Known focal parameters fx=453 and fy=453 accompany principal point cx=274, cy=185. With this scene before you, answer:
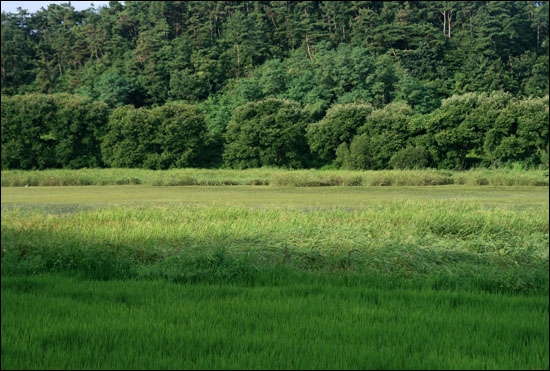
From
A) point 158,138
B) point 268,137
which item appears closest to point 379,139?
point 268,137

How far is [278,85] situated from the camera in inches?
490

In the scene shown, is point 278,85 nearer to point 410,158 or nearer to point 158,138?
point 158,138

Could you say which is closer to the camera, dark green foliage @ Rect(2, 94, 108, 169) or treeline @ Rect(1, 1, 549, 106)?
treeline @ Rect(1, 1, 549, 106)

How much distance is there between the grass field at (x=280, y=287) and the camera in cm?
255

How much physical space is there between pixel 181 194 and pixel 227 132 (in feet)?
7.80

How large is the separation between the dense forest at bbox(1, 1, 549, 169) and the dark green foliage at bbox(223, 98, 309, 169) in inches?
1.4

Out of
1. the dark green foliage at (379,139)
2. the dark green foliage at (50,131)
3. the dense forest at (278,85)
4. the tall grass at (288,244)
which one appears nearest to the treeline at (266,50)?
the dense forest at (278,85)

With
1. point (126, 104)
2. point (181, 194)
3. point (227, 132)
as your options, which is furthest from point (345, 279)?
point (126, 104)

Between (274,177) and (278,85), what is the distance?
2.64 m

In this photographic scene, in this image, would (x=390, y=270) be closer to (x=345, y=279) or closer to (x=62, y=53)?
(x=345, y=279)

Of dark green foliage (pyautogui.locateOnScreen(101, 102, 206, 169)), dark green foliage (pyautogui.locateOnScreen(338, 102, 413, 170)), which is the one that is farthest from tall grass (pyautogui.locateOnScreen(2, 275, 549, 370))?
dark green foliage (pyautogui.locateOnScreen(101, 102, 206, 169))

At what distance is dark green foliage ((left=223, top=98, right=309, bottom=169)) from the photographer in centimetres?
1116

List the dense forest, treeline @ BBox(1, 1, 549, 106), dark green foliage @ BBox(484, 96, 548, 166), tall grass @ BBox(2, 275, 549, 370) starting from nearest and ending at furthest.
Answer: tall grass @ BBox(2, 275, 549, 370), dark green foliage @ BBox(484, 96, 548, 166), the dense forest, treeline @ BBox(1, 1, 549, 106)

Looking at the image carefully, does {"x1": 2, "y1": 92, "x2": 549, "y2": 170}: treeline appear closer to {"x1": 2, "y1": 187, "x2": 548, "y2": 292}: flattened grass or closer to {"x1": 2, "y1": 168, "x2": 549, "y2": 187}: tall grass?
{"x1": 2, "y1": 168, "x2": 549, "y2": 187}: tall grass
